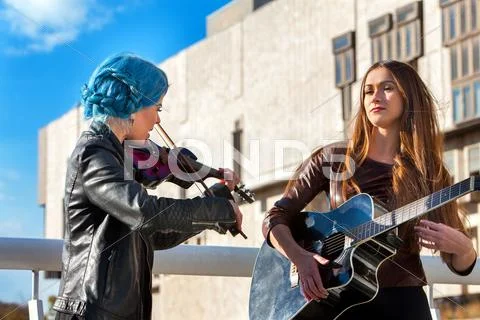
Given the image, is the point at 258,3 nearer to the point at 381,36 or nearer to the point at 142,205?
the point at 381,36

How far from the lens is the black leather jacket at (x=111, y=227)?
1.09 metres

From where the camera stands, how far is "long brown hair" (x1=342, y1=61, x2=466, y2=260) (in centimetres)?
133

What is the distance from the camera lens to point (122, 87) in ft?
3.93

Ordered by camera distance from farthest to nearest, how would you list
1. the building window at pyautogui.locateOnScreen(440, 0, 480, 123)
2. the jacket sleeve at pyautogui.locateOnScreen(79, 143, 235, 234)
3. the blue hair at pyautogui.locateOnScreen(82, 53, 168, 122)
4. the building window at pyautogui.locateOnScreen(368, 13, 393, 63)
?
the building window at pyautogui.locateOnScreen(368, 13, 393, 63)
the building window at pyautogui.locateOnScreen(440, 0, 480, 123)
the blue hair at pyautogui.locateOnScreen(82, 53, 168, 122)
the jacket sleeve at pyautogui.locateOnScreen(79, 143, 235, 234)

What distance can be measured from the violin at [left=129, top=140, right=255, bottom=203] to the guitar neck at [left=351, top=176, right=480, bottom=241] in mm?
160

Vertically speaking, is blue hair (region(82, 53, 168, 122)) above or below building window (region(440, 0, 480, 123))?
below

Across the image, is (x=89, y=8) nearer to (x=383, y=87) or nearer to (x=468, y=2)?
(x=383, y=87)

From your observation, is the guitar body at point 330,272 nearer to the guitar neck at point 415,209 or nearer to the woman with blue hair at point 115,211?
the guitar neck at point 415,209

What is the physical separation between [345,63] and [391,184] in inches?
472

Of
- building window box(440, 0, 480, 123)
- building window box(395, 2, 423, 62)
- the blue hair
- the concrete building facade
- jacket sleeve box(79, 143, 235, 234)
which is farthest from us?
building window box(395, 2, 423, 62)

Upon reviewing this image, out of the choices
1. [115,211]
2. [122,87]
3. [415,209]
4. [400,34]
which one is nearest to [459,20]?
[400,34]

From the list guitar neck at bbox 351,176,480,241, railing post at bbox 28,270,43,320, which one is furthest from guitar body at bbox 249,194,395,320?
railing post at bbox 28,270,43,320

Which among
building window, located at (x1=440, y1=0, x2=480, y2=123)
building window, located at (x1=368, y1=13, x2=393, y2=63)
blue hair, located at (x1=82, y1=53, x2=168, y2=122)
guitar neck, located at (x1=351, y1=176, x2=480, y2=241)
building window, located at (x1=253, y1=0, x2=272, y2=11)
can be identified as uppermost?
building window, located at (x1=253, y1=0, x2=272, y2=11)

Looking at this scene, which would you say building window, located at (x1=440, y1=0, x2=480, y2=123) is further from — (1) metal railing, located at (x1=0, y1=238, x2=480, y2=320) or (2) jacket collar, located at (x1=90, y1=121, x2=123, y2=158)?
(2) jacket collar, located at (x1=90, y1=121, x2=123, y2=158)
